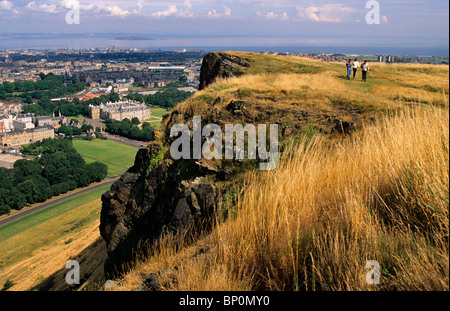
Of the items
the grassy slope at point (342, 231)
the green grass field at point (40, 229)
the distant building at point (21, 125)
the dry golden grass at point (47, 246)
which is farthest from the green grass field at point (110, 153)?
the grassy slope at point (342, 231)

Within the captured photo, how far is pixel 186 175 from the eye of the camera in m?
8.45

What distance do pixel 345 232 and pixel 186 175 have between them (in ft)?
18.3

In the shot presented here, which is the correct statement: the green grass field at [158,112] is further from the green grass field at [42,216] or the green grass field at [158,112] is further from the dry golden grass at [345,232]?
the dry golden grass at [345,232]

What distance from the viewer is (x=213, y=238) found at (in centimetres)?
438

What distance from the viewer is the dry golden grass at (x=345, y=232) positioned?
2.79 metres

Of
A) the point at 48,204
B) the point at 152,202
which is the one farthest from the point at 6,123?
the point at 152,202

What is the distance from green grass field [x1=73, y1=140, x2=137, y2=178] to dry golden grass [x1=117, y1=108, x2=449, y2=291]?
48.0 metres

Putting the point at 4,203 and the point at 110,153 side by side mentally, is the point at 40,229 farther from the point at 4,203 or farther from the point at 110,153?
the point at 110,153

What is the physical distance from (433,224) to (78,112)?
373 ft

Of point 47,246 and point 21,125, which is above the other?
point 21,125

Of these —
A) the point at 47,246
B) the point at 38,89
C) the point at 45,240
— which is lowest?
the point at 45,240
